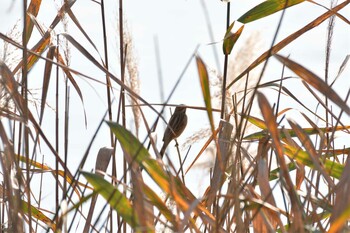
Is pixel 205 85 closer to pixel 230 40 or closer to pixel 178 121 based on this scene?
pixel 230 40

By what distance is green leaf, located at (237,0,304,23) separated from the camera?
1.71 m

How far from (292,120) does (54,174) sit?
23.0 inches

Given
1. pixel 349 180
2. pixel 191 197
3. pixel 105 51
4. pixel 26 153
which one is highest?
pixel 105 51

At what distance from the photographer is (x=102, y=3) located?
6.59 feet

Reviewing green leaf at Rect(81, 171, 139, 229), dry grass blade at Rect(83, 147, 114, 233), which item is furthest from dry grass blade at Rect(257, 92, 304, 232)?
dry grass blade at Rect(83, 147, 114, 233)

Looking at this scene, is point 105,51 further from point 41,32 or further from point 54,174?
point 54,174

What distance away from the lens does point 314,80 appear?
137 cm

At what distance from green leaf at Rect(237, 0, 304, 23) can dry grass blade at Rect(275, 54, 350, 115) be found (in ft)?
1.10

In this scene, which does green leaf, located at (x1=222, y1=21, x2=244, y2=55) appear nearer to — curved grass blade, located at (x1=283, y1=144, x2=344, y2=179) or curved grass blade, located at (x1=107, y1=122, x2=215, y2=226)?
curved grass blade, located at (x1=283, y1=144, x2=344, y2=179)

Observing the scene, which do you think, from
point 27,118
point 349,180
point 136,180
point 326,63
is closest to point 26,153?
point 27,118

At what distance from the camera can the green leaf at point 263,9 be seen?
1.71m

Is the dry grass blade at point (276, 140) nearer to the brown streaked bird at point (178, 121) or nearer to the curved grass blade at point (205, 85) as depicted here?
the curved grass blade at point (205, 85)

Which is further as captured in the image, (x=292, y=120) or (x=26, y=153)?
(x=26, y=153)

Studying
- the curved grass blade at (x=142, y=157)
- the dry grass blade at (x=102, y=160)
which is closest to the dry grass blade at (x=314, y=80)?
the curved grass blade at (x=142, y=157)
